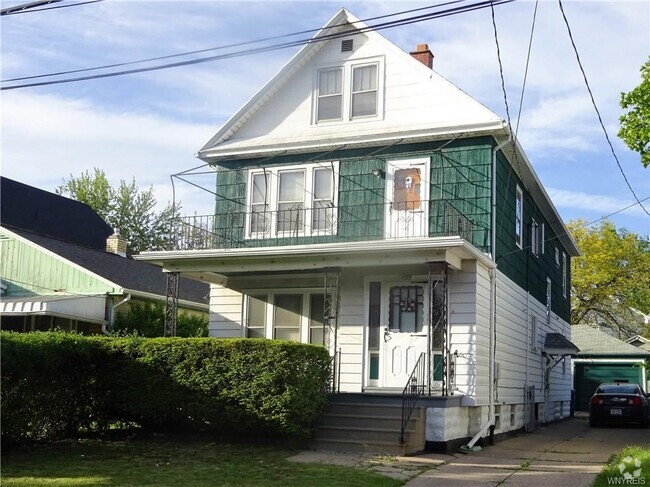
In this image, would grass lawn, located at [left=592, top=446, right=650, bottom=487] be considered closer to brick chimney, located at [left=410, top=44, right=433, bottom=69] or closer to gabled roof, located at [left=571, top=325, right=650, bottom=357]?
brick chimney, located at [left=410, top=44, right=433, bottom=69]

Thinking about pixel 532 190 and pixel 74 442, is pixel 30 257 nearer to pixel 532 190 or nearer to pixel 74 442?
pixel 74 442

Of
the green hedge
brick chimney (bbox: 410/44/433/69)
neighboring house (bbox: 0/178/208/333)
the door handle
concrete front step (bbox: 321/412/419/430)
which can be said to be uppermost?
brick chimney (bbox: 410/44/433/69)

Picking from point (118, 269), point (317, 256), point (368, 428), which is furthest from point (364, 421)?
point (118, 269)

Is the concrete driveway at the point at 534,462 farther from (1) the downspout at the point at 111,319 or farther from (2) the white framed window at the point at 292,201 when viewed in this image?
(1) the downspout at the point at 111,319

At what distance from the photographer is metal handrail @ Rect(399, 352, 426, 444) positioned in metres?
13.2

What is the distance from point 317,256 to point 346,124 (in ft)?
11.6

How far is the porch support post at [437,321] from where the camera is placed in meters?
14.5

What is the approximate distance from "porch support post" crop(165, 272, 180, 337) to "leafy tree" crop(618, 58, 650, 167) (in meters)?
9.56

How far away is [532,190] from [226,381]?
11335 mm

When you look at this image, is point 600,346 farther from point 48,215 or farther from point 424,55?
point 48,215

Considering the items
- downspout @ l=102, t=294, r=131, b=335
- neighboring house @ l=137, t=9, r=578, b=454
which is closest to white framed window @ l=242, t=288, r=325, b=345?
neighboring house @ l=137, t=9, r=578, b=454

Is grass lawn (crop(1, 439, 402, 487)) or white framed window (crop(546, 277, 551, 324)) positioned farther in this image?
white framed window (crop(546, 277, 551, 324))

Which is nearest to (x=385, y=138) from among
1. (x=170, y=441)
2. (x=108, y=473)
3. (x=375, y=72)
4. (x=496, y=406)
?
(x=375, y=72)

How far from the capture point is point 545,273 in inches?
965
